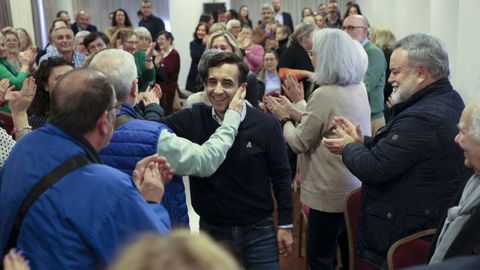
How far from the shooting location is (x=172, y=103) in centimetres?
777

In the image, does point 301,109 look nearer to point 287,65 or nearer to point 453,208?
point 453,208

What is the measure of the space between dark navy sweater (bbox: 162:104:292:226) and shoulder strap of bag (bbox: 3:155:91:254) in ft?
3.17

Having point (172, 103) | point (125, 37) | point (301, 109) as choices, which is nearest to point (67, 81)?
point (301, 109)

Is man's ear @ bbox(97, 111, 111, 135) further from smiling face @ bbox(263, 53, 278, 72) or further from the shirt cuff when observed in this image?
smiling face @ bbox(263, 53, 278, 72)

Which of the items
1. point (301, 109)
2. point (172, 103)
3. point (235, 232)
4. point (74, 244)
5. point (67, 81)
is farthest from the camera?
point (172, 103)

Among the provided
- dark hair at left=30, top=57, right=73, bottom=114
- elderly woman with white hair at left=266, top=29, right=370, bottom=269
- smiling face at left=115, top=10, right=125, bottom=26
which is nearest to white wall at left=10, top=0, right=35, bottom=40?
smiling face at left=115, top=10, right=125, bottom=26

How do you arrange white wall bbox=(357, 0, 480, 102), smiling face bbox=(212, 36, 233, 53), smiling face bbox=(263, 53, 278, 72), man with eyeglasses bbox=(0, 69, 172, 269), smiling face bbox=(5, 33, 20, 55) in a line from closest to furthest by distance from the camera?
man with eyeglasses bbox=(0, 69, 172, 269) < smiling face bbox=(212, 36, 233, 53) < white wall bbox=(357, 0, 480, 102) < smiling face bbox=(5, 33, 20, 55) < smiling face bbox=(263, 53, 278, 72)

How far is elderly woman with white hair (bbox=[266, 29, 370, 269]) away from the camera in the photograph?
2779 millimetres

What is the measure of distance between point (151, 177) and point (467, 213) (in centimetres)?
100

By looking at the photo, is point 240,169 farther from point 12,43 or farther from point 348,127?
point 12,43

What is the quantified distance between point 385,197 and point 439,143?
312 mm

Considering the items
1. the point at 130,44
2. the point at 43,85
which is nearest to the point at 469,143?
the point at 43,85

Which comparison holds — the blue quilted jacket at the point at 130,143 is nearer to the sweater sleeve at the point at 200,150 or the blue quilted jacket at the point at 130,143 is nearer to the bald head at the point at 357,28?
the sweater sleeve at the point at 200,150

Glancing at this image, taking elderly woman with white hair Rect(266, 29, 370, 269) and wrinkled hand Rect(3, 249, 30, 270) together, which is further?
elderly woman with white hair Rect(266, 29, 370, 269)
